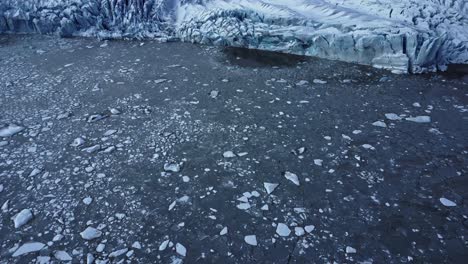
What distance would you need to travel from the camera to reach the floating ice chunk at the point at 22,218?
1.75 metres

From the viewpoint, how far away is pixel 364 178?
6.50 ft

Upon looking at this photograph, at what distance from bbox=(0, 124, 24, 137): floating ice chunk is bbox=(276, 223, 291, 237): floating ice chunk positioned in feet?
6.62

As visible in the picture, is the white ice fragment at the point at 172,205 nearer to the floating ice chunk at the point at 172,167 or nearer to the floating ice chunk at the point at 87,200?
the floating ice chunk at the point at 172,167

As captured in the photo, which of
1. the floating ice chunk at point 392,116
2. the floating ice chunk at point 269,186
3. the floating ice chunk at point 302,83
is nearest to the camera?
the floating ice chunk at point 269,186

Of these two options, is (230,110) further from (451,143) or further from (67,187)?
(451,143)

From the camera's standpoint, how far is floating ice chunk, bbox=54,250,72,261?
1.57 metres

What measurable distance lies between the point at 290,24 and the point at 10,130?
293 centimetres

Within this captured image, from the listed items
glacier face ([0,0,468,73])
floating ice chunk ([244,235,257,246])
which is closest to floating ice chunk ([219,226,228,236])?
floating ice chunk ([244,235,257,246])

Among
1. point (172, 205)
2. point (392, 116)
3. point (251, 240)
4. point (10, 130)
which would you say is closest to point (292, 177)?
→ point (251, 240)

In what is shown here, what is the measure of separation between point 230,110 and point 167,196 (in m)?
1.01

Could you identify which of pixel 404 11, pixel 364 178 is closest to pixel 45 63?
pixel 364 178

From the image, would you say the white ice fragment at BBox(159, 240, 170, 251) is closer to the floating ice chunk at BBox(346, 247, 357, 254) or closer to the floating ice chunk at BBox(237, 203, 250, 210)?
the floating ice chunk at BBox(237, 203, 250, 210)

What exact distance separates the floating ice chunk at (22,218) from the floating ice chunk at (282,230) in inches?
50.9

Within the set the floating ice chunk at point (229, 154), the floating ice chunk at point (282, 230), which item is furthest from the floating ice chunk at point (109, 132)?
the floating ice chunk at point (282, 230)
